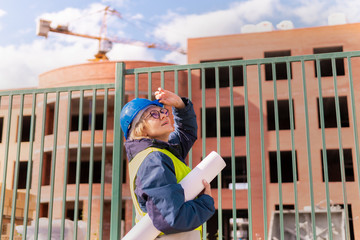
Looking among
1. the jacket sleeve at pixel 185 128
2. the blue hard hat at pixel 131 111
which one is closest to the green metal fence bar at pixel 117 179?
the jacket sleeve at pixel 185 128

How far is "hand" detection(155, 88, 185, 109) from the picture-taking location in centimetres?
277

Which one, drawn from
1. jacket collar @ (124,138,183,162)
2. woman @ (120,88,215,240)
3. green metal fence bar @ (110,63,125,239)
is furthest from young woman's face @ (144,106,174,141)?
green metal fence bar @ (110,63,125,239)

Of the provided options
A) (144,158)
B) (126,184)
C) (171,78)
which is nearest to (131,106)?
(144,158)

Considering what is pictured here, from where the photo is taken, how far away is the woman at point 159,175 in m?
2.21

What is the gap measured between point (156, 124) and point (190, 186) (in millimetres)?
430

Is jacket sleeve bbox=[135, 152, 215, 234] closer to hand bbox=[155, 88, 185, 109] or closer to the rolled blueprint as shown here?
the rolled blueprint

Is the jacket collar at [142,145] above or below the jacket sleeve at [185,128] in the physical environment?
below

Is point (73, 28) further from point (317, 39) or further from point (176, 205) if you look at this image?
point (176, 205)

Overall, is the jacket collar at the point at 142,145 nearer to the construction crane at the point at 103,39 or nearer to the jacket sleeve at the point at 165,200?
the jacket sleeve at the point at 165,200

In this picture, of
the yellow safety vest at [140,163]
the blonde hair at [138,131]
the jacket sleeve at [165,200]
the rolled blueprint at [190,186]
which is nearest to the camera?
the jacket sleeve at [165,200]

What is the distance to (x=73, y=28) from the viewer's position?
6756 cm

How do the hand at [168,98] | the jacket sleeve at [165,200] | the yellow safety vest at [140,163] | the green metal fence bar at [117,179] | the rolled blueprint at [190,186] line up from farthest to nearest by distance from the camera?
the green metal fence bar at [117,179]
the hand at [168,98]
the yellow safety vest at [140,163]
the rolled blueprint at [190,186]
the jacket sleeve at [165,200]

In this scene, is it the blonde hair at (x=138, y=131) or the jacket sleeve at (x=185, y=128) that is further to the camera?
the jacket sleeve at (x=185, y=128)

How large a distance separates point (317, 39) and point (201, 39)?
8.08 meters
